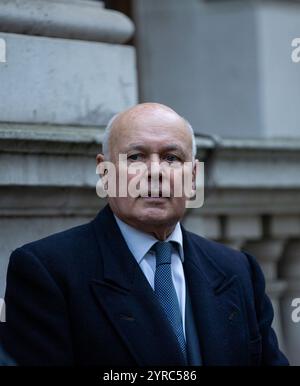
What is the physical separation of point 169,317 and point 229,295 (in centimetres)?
29

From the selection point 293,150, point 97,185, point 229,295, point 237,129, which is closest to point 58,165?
point 97,185

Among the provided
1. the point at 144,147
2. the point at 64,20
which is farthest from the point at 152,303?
the point at 64,20

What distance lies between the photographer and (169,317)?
4777 millimetres

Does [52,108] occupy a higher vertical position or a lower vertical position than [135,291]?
higher

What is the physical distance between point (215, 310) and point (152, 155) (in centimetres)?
56

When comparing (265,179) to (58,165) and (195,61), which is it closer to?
(58,165)

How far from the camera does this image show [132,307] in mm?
4750

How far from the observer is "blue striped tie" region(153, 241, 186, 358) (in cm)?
478

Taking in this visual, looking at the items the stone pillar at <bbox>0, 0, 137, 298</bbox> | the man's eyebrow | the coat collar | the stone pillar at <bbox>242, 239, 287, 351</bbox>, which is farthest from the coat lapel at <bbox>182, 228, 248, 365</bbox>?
the stone pillar at <bbox>242, 239, 287, 351</bbox>

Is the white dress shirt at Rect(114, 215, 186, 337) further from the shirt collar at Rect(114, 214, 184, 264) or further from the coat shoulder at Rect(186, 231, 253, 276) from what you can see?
the coat shoulder at Rect(186, 231, 253, 276)

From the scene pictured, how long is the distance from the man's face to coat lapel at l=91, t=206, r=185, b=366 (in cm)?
12
